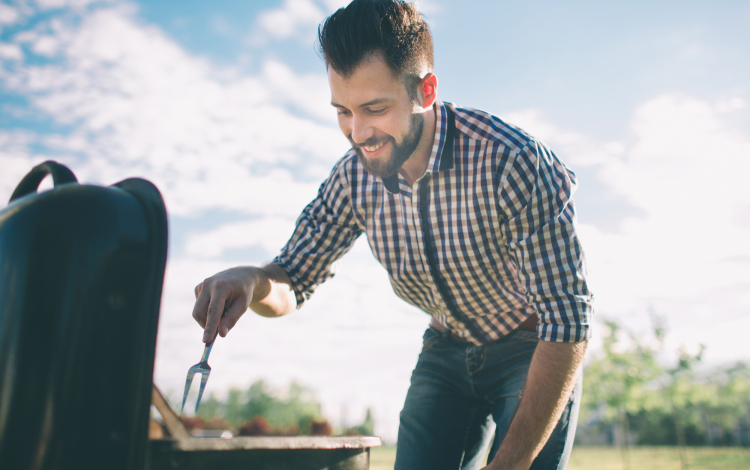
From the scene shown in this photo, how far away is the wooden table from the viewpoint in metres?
1.11

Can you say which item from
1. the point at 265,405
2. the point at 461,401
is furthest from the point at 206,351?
the point at 265,405

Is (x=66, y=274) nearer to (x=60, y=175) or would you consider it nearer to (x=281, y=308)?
(x=60, y=175)

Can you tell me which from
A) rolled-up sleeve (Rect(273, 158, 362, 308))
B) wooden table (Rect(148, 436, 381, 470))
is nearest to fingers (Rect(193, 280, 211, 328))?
wooden table (Rect(148, 436, 381, 470))

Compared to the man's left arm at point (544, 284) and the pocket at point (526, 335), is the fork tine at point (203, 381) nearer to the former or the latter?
the man's left arm at point (544, 284)

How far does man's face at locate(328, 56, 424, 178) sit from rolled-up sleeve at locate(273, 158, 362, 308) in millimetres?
353

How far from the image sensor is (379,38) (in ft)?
6.81

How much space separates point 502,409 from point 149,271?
1.66 metres

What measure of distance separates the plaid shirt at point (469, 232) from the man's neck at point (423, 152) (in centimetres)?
4

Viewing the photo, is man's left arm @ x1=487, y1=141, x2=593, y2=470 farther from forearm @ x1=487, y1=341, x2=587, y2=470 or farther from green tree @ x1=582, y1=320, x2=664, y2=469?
green tree @ x1=582, y1=320, x2=664, y2=469

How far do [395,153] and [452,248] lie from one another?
475 mm

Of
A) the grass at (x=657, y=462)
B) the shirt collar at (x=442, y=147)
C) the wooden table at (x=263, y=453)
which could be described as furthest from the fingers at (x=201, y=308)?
the grass at (x=657, y=462)

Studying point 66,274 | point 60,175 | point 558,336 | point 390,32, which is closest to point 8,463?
point 66,274

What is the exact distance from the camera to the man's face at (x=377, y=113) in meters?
2.03

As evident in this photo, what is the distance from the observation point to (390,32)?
2.14 metres
